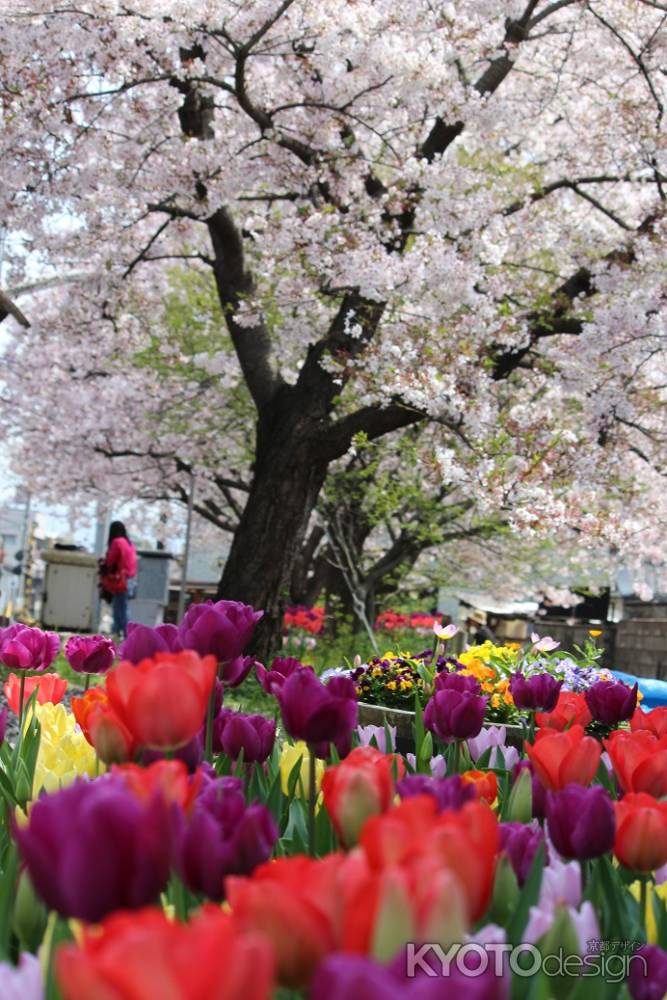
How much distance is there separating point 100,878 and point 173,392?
649 inches

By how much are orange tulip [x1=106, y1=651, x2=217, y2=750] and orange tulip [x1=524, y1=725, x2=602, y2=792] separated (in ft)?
1.51

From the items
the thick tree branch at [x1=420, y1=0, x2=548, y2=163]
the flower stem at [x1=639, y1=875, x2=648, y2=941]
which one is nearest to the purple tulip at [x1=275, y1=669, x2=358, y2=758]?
the flower stem at [x1=639, y1=875, x2=648, y2=941]

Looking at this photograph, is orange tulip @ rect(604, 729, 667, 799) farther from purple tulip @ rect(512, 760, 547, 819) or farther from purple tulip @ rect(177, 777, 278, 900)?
purple tulip @ rect(177, 777, 278, 900)

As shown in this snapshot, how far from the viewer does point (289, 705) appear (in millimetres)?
1510

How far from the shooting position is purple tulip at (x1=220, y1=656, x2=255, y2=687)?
6.49 ft

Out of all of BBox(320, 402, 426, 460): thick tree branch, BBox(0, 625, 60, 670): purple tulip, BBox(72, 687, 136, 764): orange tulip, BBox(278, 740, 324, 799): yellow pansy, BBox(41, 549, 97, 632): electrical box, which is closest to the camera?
BBox(72, 687, 136, 764): orange tulip

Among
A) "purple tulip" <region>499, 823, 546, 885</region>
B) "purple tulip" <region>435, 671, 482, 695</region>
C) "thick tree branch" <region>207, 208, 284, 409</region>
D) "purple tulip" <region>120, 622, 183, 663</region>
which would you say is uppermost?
"thick tree branch" <region>207, 208, 284, 409</region>

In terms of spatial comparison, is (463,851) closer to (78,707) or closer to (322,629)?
(78,707)

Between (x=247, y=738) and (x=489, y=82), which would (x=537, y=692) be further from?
(x=489, y=82)

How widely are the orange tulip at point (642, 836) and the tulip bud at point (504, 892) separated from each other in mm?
128

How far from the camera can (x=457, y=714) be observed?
6.53 feet

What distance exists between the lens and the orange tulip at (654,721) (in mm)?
1847

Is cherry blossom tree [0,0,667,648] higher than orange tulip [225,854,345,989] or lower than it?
higher

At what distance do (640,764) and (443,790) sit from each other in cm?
43
